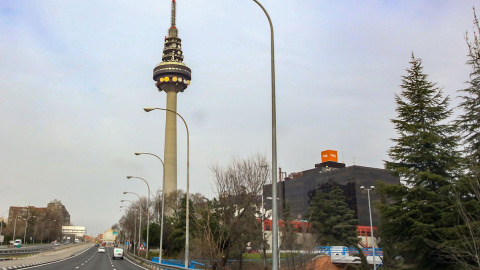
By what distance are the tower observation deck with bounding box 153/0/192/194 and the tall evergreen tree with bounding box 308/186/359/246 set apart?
61297 millimetres

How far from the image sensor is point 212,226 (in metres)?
34.3

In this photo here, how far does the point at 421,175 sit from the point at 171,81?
123679 millimetres

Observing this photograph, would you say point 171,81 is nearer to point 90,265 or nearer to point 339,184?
point 339,184

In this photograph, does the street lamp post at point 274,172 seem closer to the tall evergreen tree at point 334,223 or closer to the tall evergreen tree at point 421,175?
the tall evergreen tree at point 421,175

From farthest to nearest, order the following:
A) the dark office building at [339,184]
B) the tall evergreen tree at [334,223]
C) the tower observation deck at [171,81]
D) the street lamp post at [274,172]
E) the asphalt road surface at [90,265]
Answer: the tower observation deck at [171,81] < the dark office building at [339,184] < the tall evergreen tree at [334,223] < the asphalt road surface at [90,265] < the street lamp post at [274,172]

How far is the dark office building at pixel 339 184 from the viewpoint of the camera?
10581cm

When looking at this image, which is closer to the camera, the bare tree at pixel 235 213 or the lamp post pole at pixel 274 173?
the lamp post pole at pixel 274 173

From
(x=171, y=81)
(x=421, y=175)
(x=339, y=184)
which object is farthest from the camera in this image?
(x=171, y=81)

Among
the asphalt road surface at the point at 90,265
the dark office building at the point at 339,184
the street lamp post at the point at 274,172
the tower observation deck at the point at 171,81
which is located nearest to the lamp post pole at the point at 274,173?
the street lamp post at the point at 274,172

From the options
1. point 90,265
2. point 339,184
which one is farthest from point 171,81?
point 90,265

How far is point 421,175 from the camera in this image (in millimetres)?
25828

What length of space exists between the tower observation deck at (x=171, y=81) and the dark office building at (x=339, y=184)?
122 ft

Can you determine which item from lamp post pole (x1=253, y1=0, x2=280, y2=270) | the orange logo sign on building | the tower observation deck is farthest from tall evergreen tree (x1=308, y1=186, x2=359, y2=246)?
the tower observation deck

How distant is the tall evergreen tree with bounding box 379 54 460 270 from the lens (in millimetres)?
25062
